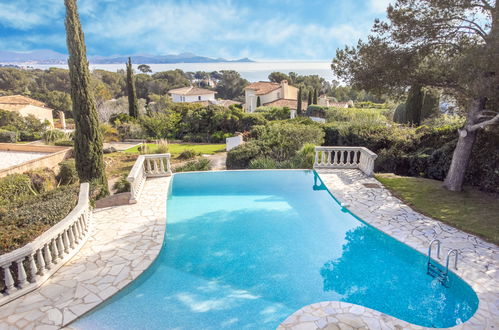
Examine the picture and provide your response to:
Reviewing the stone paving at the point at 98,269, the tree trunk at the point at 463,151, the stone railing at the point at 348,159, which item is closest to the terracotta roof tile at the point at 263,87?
the stone railing at the point at 348,159

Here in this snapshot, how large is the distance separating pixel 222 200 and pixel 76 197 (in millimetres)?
3883

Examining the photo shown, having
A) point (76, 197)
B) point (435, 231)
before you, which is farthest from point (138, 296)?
point (435, 231)

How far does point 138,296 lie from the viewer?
461 centimetres

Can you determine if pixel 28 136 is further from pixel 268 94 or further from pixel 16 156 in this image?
pixel 268 94

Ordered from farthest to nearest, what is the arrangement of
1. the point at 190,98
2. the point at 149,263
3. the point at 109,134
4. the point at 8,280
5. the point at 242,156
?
the point at 190,98
the point at 109,134
the point at 242,156
the point at 149,263
the point at 8,280

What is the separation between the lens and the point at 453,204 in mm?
7953

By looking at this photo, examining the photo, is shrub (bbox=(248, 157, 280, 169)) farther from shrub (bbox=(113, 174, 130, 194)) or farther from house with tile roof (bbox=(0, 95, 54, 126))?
house with tile roof (bbox=(0, 95, 54, 126))

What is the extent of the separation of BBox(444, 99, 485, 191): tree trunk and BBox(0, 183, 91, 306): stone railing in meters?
9.55

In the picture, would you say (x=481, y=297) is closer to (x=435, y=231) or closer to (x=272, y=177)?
(x=435, y=231)

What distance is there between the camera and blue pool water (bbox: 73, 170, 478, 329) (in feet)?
14.0

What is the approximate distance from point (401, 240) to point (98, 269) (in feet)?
A: 18.6

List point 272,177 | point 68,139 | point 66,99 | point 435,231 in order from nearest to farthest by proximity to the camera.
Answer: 1. point 435,231
2. point 272,177
3. point 68,139
4. point 66,99

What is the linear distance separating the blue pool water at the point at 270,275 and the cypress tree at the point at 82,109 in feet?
11.0

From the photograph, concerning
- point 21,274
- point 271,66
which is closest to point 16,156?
point 21,274
